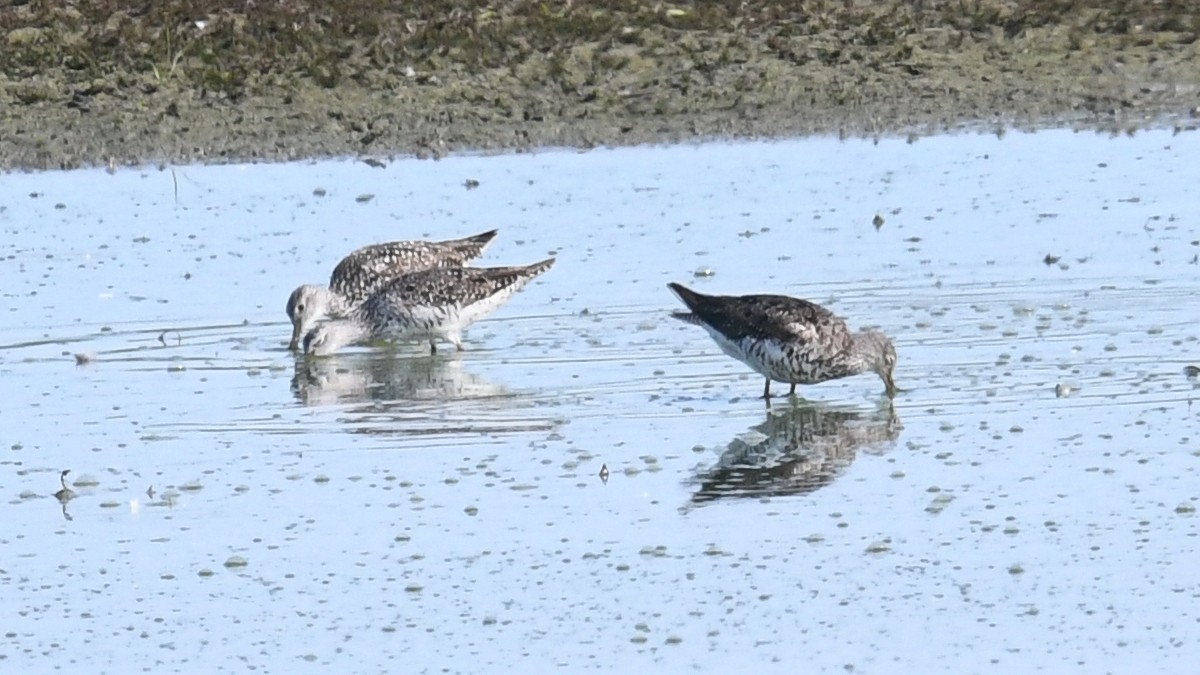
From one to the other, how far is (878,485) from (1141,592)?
1773 millimetres

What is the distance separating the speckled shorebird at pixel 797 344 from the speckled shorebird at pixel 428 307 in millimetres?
1983

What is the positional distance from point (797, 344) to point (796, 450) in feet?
3.45

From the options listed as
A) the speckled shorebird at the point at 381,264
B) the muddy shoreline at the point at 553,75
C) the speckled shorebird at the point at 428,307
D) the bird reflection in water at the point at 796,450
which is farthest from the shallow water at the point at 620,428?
the muddy shoreline at the point at 553,75

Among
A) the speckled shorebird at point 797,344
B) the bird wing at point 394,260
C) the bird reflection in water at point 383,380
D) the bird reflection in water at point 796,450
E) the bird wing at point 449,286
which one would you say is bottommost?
the bird reflection in water at point 796,450

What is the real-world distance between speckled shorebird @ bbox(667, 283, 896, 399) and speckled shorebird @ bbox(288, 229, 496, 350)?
2856mm

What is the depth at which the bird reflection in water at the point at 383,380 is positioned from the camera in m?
12.7

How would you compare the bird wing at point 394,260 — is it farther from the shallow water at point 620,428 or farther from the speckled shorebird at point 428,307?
the shallow water at point 620,428

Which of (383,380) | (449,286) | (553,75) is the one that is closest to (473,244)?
(449,286)

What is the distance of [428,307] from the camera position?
14148 mm

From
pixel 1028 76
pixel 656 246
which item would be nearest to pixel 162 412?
pixel 656 246

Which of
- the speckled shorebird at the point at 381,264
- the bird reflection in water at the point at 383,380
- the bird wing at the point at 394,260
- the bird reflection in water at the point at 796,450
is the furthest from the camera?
the bird wing at the point at 394,260

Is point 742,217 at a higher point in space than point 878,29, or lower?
lower

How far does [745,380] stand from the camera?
42.7ft

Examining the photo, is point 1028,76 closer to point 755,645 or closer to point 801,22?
point 801,22
